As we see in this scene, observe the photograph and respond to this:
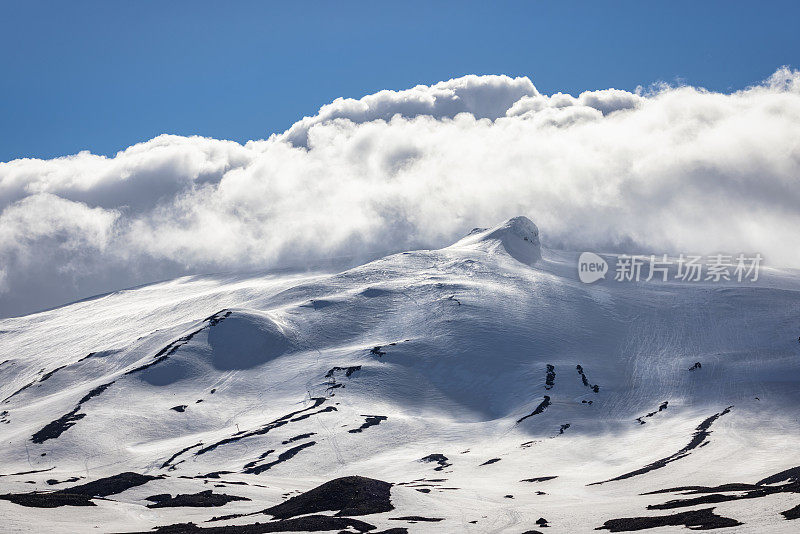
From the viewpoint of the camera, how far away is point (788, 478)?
101m

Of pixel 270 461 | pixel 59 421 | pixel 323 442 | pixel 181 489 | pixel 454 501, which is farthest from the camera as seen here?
pixel 59 421

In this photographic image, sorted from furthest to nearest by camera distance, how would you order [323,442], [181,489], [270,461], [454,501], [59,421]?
[59,421], [323,442], [270,461], [181,489], [454,501]

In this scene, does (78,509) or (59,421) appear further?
(59,421)

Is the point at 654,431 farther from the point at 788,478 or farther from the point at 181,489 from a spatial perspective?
the point at 181,489

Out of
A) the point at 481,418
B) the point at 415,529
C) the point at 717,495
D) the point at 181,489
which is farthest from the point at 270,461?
the point at 717,495

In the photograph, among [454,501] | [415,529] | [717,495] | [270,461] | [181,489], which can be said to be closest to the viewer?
[415,529]

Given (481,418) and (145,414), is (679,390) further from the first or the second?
(145,414)

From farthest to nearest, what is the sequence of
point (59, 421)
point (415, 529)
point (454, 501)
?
point (59, 421) < point (454, 501) < point (415, 529)

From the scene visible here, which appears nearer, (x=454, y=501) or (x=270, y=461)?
(x=454, y=501)

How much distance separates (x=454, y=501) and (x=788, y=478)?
148ft

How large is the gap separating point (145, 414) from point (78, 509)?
105m

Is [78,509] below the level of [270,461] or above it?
above

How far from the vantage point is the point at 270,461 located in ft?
504

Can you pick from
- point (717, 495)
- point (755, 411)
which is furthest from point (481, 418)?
point (717, 495)
